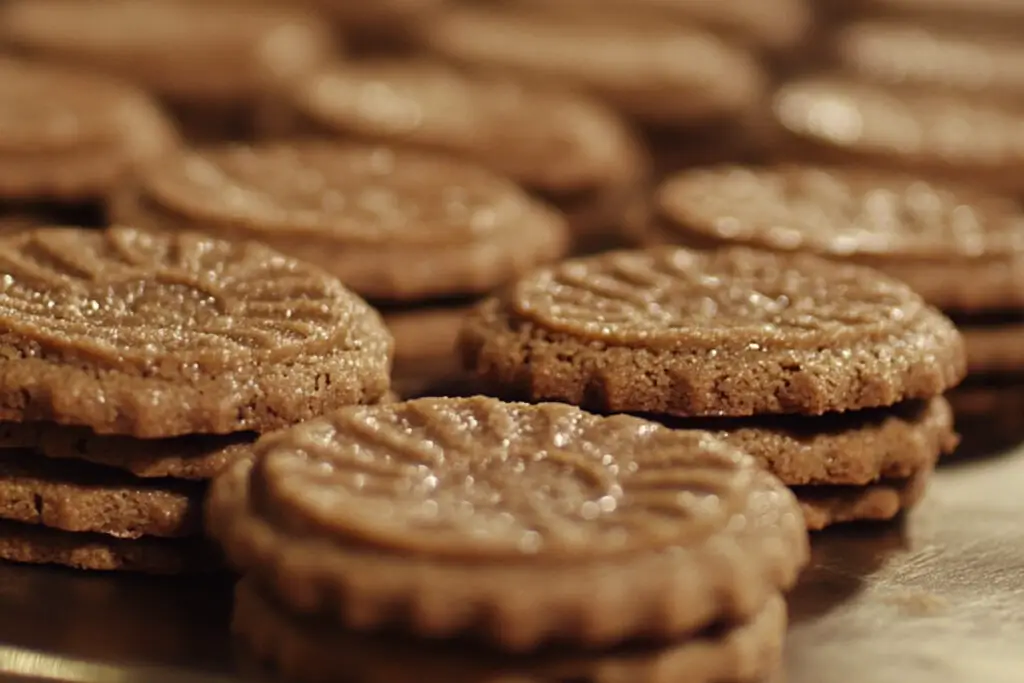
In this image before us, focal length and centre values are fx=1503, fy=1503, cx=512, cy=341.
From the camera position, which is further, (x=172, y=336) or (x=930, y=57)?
(x=930, y=57)

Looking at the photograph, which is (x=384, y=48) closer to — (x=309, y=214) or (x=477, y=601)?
(x=309, y=214)

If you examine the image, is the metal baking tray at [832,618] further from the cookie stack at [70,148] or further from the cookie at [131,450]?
the cookie stack at [70,148]

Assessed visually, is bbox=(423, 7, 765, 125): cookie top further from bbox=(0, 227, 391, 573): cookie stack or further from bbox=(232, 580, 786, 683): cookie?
bbox=(232, 580, 786, 683): cookie

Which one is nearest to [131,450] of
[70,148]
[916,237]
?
[70,148]

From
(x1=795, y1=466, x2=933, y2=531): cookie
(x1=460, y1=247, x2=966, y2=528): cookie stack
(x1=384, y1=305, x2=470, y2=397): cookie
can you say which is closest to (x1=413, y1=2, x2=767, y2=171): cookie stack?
(x1=384, y1=305, x2=470, y2=397): cookie

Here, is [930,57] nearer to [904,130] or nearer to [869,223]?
[904,130]

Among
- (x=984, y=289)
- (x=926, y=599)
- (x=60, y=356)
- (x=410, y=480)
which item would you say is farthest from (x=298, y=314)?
(x=984, y=289)

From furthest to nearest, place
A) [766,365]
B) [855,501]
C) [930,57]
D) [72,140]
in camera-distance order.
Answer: [930,57] → [72,140] → [855,501] → [766,365]
